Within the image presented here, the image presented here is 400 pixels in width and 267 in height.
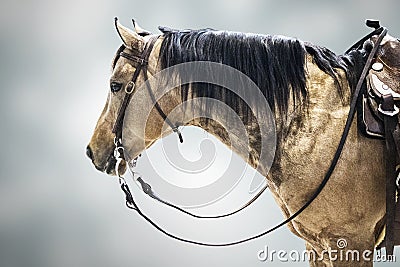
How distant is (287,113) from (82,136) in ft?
2.85

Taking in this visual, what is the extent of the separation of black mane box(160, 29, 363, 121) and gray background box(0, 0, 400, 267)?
2.16 feet

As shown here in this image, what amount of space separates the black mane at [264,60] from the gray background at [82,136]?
0.66m

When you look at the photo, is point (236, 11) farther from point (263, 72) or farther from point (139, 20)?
point (263, 72)

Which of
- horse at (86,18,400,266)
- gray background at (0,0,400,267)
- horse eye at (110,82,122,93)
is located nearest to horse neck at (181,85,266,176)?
horse at (86,18,400,266)

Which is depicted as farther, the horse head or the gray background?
the gray background

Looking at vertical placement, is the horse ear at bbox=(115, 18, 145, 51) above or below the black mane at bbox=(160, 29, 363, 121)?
above

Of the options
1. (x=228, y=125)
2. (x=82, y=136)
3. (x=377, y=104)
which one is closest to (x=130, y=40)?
(x=228, y=125)

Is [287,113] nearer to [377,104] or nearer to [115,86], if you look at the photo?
[377,104]

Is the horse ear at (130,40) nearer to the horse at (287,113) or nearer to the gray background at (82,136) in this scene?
the horse at (287,113)

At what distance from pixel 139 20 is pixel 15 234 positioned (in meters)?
0.68

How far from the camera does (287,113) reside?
86 centimetres

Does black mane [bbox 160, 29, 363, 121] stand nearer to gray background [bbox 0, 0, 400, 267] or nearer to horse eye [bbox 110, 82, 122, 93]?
horse eye [bbox 110, 82, 122, 93]

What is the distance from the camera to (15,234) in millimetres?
1583

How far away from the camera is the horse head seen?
0.93 metres
